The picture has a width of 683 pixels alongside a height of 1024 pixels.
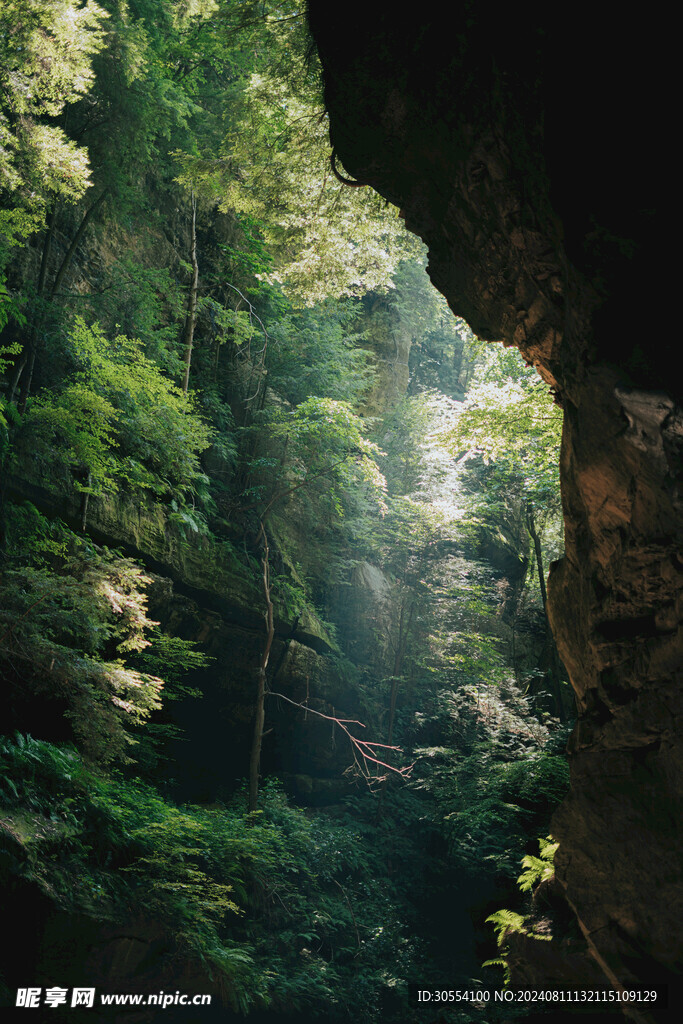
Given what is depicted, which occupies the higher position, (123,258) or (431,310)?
(431,310)

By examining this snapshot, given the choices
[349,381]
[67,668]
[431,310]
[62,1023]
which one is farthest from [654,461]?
[431,310]

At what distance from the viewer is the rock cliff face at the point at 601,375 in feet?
10.8

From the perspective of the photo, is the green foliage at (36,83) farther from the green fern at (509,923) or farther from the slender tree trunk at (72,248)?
the green fern at (509,923)

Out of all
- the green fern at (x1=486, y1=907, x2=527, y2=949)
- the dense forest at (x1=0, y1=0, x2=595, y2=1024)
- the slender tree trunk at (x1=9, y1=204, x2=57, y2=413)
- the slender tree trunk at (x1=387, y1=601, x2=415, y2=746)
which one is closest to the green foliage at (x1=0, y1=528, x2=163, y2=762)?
the dense forest at (x1=0, y1=0, x2=595, y2=1024)

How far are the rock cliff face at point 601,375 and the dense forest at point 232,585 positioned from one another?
1.45 meters

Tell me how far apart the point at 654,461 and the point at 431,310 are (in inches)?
720

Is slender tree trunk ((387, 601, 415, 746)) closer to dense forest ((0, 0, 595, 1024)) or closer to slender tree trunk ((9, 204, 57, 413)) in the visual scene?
dense forest ((0, 0, 595, 1024))

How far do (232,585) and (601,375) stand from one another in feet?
26.0

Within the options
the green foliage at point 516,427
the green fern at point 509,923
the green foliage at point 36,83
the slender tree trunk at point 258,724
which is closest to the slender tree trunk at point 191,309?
the slender tree trunk at point 258,724

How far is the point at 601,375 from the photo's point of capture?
3.48 m

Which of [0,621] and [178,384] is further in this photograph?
[178,384]

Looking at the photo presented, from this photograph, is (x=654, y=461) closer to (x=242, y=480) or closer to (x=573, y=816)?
(x=573, y=816)

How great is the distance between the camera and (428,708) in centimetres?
1255

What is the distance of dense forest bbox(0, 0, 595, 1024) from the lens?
18.0ft
